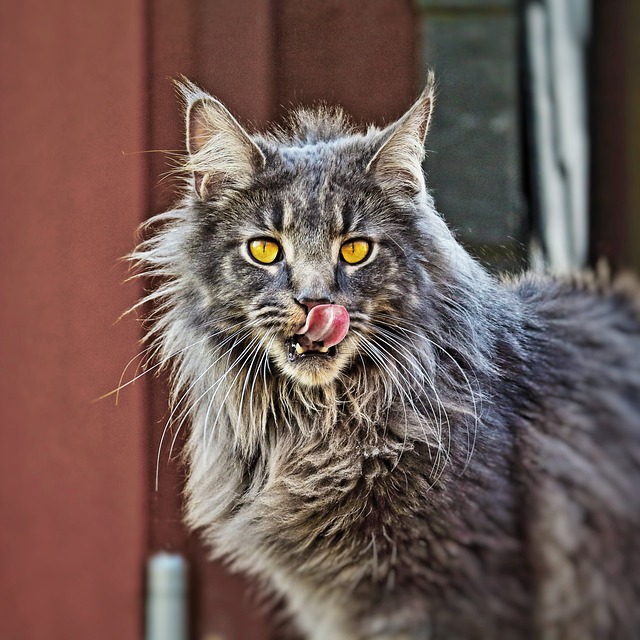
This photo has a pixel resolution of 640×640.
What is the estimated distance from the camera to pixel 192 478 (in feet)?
5.76

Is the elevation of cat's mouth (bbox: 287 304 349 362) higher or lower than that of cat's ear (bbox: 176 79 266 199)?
lower

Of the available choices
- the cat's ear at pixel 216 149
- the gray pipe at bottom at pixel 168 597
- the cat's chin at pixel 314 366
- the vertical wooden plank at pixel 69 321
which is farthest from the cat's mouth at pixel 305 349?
the gray pipe at bottom at pixel 168 597

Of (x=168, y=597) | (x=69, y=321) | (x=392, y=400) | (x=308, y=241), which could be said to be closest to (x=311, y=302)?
(x=308, y=241)

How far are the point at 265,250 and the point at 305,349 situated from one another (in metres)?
Result: 0.21

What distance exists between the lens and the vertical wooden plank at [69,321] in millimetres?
1883

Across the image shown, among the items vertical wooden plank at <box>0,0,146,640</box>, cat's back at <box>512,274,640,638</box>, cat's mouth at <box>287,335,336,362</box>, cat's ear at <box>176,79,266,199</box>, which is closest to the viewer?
cat's back at <box>512,274,640,638</box>

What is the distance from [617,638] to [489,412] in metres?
0.44

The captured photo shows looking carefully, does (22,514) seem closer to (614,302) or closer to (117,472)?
(117,472)

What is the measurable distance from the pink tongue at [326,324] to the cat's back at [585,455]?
1.21 ft

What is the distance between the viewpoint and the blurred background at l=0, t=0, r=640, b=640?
1583mm

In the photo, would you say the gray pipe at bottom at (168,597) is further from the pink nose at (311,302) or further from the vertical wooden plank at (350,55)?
the vertical wooden plank at (350,55)

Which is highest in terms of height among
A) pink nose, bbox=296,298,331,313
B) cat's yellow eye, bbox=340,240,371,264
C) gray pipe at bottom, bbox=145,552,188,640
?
cat's yellow eye, bbox=340,240,371,264

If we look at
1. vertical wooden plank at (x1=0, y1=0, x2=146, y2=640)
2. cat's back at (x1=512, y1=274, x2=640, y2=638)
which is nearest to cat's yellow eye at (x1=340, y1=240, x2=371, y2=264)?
cat's back at (x1=512, y1=274, x2=640, y2=638)

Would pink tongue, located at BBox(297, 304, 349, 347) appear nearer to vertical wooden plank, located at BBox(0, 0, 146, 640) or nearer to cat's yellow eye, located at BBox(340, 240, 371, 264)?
cat's yellow eye, located at BBox(340, 240, 371, 264)
